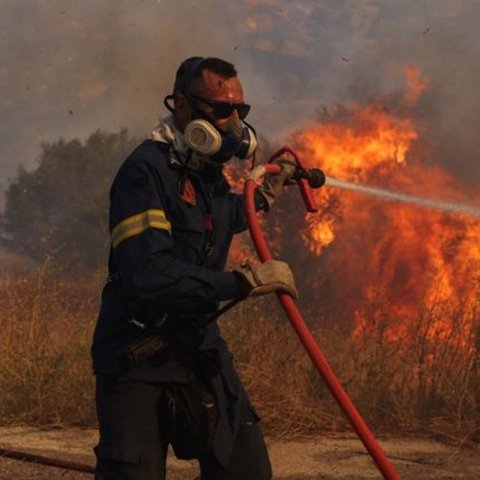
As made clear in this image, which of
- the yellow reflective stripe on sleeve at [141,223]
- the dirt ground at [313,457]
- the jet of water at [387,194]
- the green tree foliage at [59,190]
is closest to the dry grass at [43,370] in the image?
the dirt ground at [313,457]

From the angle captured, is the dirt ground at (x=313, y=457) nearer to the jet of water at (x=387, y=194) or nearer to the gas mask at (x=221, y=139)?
the jet of water at (x=387, y=194)

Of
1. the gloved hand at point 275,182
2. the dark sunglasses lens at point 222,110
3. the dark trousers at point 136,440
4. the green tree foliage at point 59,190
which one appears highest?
the green tree foliage at point 59,190

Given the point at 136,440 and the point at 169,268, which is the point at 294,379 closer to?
the point at 136,440

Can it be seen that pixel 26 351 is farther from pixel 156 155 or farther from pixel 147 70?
pixel 147 70

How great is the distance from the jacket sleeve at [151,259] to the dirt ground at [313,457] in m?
2.53

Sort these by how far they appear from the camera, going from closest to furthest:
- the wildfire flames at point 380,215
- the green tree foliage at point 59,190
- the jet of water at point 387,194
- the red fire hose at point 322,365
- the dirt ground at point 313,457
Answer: the red fire hose at point 322,365
the jet of water at point 387,194
the dirt ground at point 313,457
the wildfire flames at point 380,215
the green tree foliage at point 59,190

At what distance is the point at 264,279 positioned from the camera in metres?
2.85

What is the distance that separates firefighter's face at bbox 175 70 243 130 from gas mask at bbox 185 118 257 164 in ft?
0.10

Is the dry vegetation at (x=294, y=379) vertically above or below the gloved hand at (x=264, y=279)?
below

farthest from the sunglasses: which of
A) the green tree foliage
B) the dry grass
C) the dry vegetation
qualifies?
the green tree foliage

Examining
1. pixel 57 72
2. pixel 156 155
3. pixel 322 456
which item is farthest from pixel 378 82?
pixel 57 72

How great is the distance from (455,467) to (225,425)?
274 centimetres

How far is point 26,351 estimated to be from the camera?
21.8 feet

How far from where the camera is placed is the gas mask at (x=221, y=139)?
2.88m
